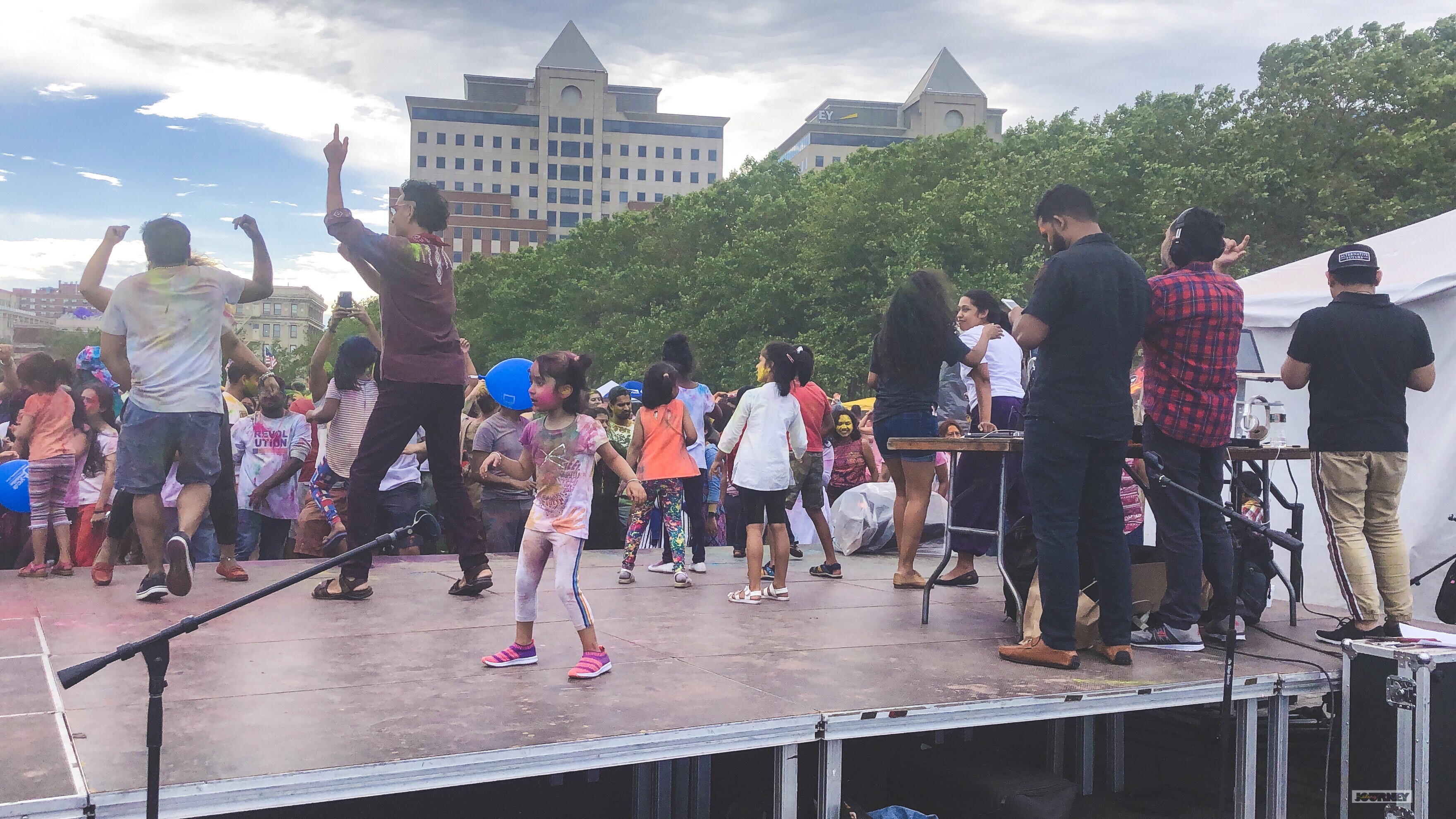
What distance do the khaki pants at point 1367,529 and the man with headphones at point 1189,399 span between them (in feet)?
2.06

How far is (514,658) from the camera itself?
4289mm

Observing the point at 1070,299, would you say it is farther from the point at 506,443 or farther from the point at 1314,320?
the point at 506,443

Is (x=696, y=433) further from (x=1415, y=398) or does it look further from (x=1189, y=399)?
(x=1415, y=398)

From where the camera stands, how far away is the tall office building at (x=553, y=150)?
434ft

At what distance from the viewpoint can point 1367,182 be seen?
2664cm

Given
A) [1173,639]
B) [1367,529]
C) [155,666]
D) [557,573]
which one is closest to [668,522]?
[557,573]

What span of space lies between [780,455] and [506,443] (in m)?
2.44

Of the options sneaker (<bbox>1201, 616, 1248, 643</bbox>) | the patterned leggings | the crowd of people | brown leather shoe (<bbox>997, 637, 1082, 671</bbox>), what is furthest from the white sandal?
sneaker (<bbox>1201, 616, 1248, 643</bbox>)

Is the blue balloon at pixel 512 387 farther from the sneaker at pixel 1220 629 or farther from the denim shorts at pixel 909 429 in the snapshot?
the sneaker at pixel 1220 629

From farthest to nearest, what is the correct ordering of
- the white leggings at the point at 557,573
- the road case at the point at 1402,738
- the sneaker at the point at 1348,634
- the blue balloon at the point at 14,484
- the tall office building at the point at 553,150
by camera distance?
the tall office building at the point at 553,150 < the blue balloon at the point at 14,484 < the sneaker at the point at 1348,634 < the white leggings at the point at 557,573 < the road case at the point at 1402,738

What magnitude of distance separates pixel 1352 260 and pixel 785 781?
12.6 feet

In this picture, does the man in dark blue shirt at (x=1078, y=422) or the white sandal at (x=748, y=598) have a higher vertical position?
the man in dark blue shirt at (x=1078, y=422)

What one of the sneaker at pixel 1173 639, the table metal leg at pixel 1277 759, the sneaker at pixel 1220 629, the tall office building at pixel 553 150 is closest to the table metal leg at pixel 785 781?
the table metal leg at pixel 1277 759

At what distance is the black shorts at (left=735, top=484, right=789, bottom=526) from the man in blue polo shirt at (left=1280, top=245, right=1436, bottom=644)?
290cm
